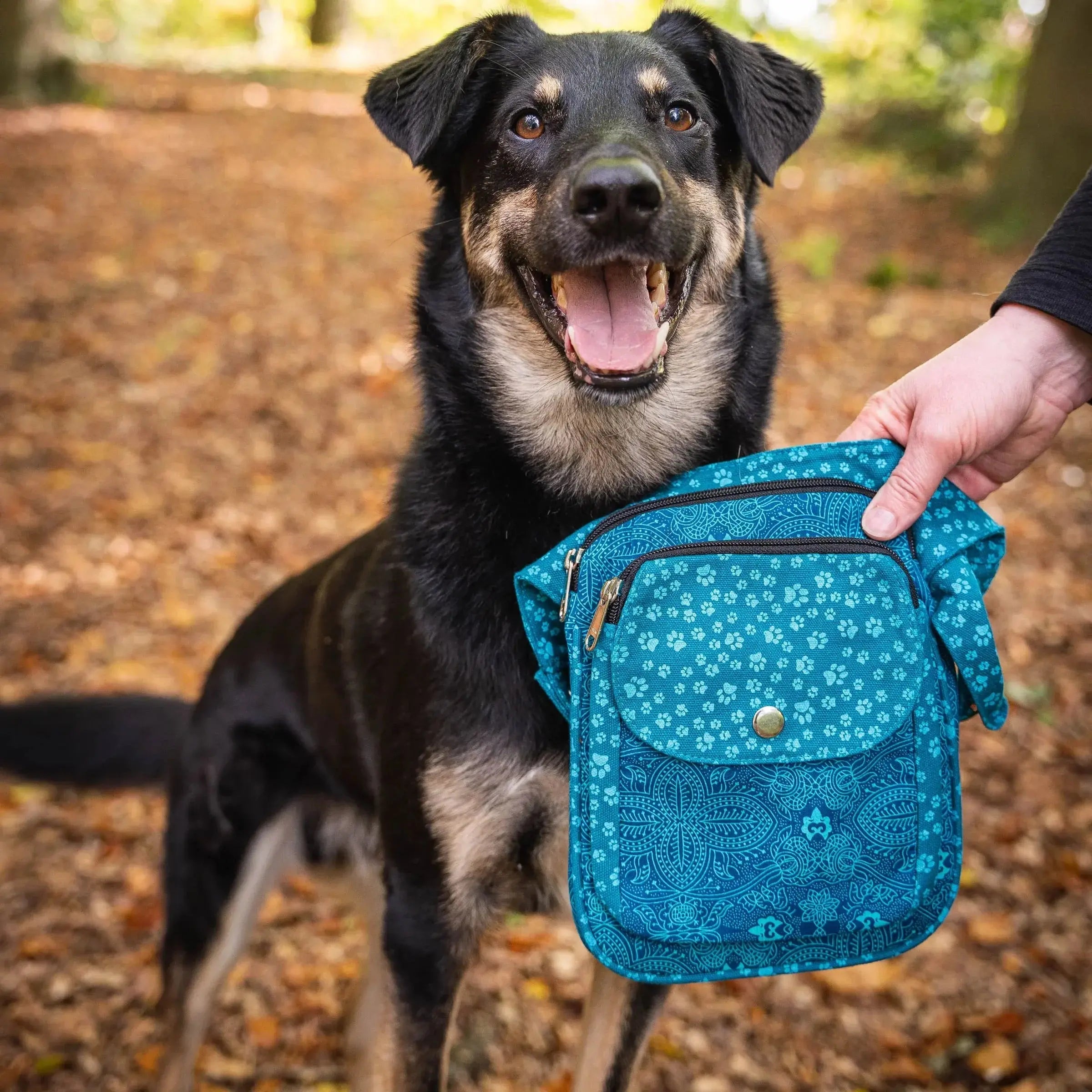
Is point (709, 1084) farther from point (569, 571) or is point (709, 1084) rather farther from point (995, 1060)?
point (569, 571)

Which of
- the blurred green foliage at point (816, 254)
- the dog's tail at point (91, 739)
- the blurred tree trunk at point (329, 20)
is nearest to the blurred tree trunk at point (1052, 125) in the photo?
the blurred green foliage at point (816, 254)

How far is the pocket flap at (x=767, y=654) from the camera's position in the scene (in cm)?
184

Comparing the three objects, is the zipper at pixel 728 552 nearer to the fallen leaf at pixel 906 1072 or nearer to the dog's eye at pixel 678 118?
the dog's eye at pixel 678 118

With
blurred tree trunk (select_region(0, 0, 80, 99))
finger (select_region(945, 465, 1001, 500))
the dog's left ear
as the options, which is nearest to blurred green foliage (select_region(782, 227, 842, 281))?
the dog's left ear

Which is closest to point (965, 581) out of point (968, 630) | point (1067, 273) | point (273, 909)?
point (968, 630)

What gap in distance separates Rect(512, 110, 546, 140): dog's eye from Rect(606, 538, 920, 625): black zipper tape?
1.19m

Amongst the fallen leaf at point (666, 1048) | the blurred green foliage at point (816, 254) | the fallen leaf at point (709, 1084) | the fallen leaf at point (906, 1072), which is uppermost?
the blurred green foliage at point (816, 254)

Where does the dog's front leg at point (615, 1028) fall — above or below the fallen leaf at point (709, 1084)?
above

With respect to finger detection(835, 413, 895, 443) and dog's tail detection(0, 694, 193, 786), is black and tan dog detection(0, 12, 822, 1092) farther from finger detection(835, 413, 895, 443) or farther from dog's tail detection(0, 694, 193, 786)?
dog's tail detection(0, 694, 193, 786)

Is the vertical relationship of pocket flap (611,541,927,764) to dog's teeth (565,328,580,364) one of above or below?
below

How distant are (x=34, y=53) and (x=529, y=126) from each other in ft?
40.0

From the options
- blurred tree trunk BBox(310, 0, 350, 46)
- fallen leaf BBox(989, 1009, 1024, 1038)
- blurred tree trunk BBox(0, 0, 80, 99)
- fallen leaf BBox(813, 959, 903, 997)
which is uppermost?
fallen leaf BBox(989, 1009, 1024, 1038)

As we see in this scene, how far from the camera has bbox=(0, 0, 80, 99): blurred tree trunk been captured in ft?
37.5

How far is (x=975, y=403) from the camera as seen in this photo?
2.03 metres
